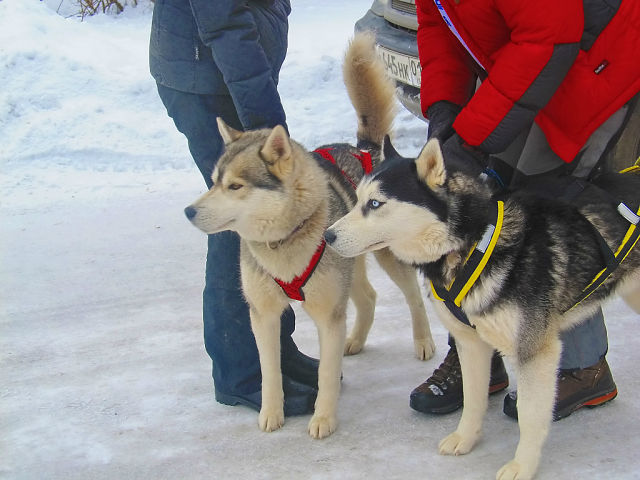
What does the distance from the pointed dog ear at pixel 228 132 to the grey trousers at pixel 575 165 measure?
1018mm

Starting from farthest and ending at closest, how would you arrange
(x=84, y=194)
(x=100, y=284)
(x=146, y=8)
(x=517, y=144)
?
(x=146, y=8) < (x=84, y=194) < (x=100, y=284) < (x=517, y=144)

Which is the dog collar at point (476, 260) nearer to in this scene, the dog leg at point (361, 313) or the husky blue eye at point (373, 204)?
the husky blue eye at point (373, 204)

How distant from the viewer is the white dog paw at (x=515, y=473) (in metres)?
2.31

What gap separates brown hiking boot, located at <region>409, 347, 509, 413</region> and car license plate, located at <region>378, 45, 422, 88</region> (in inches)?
83.3

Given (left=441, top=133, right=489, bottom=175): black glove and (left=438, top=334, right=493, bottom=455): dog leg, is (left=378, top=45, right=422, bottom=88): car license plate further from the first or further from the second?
(left=438, top=334, right=493, bottom=455): dog leg

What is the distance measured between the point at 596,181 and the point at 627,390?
0.93 m

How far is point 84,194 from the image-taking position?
6016 mm

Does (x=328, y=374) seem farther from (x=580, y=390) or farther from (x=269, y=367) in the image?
(x=580, y=390)

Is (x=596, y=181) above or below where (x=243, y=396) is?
above

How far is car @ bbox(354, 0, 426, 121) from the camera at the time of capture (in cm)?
455

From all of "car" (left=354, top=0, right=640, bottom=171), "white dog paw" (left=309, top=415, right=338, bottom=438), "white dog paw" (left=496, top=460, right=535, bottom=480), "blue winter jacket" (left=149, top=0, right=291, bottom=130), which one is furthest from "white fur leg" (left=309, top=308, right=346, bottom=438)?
"car" (left=354, top=0, right=640, bottom=171)

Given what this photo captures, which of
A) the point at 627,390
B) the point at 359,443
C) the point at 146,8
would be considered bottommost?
the point at 146,8

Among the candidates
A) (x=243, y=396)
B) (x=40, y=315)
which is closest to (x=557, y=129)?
(x=243, y=396)

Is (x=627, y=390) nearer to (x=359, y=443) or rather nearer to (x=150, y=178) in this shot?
(x=359, y=443)
